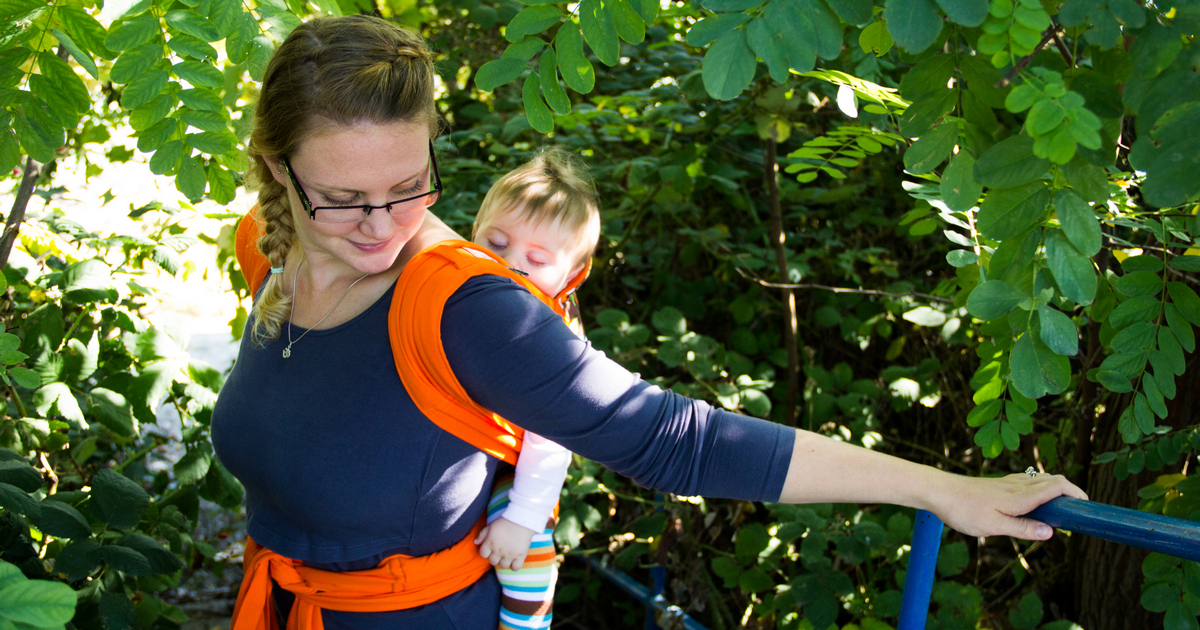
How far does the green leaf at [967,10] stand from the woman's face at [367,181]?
80cm

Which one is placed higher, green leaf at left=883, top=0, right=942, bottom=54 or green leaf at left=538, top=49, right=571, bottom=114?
green leaf at left=883, top=0, right=942, bottom=54

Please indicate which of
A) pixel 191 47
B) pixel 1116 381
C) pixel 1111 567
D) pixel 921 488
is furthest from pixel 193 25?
pixel 1111 567

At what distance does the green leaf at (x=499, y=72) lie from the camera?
4.82ft

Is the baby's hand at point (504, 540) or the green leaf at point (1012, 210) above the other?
the green leaf at point (1012, 210)

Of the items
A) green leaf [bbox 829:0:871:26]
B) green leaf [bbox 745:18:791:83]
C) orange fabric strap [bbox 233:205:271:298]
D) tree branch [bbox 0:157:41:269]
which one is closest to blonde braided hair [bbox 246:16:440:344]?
orange fabric strap [bbox 233:205:271:298]

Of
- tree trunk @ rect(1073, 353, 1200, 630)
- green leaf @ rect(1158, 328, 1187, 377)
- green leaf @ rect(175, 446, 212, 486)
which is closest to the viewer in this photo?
green leaf @ rect(1158, 328, 1187, 377)

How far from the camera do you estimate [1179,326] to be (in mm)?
1383

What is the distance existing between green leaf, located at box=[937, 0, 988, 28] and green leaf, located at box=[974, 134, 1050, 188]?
0.57 feet

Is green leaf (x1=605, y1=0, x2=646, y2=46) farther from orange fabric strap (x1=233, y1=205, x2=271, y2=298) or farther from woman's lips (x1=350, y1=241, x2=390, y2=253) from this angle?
orange fabric strap (x1=233, y1=205, x2=271, y2=298)

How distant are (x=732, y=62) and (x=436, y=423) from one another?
2.21ft

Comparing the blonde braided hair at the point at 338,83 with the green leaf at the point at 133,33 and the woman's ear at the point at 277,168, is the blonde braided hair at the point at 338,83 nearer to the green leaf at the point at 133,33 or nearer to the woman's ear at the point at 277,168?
the woman's ear at the point at 277,168

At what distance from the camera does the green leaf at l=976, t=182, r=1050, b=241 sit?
1.02 meters

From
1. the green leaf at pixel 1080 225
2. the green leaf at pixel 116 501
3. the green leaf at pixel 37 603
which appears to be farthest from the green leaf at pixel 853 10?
the green leaf at pixel 116 501

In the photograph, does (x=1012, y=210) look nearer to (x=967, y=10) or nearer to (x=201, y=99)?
(x=967, y=10)
